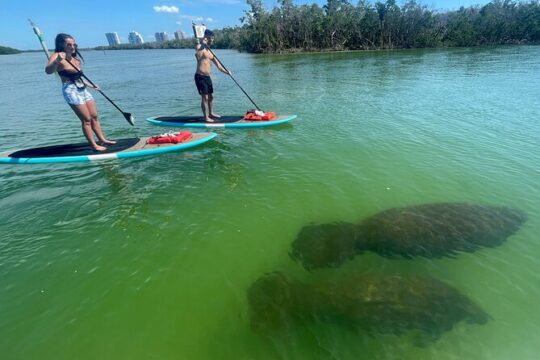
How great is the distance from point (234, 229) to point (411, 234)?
334 cm

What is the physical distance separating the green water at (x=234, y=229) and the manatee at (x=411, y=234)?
216mm

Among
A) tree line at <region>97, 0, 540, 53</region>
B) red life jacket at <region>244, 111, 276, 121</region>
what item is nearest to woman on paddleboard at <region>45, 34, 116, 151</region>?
red life jacket at <region>244, 111, 276, 121</region>

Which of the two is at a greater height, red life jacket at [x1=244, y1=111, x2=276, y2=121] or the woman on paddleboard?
the woman on paddleboard

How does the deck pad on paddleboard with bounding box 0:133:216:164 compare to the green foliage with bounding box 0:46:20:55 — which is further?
the green foliage with bounding box 0:46:20:55

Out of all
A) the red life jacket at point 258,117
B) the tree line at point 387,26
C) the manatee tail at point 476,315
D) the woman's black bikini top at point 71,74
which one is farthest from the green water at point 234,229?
the tree line at point 387,26

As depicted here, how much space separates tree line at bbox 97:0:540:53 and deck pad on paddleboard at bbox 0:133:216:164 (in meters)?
58.2

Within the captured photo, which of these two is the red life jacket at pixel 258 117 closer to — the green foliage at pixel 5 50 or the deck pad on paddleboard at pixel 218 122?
the deck pad on paddleboard at pixel 218 122

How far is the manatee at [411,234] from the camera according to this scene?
17.6 feet

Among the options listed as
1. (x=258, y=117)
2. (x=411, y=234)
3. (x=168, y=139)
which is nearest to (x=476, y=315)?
(x=411, y=234)

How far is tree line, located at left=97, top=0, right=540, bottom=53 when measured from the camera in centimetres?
5669

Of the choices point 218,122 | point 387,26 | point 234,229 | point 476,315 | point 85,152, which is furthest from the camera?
point 387,26

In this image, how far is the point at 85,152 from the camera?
9.26m

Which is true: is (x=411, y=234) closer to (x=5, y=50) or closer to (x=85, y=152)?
(x=85, y=152)

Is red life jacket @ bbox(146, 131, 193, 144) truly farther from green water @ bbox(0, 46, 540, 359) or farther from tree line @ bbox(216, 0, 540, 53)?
tree line @ bbox(216, 0, 540, 53)
